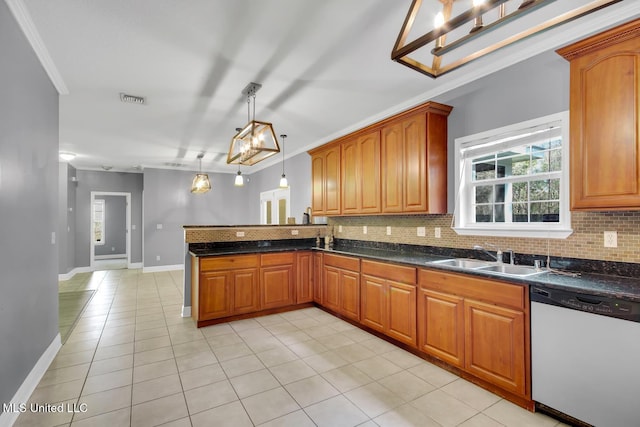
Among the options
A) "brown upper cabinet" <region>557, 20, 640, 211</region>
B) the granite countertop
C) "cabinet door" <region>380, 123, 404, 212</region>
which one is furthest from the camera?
"cabinet door" <region>380, 123, 404, 212</region>

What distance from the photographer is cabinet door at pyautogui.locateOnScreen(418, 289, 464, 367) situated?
8.43 ft

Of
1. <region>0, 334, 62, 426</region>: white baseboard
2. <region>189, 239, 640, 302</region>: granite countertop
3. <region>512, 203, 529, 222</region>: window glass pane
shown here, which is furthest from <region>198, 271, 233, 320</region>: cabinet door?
<region>512, 203, 529, 222</region>: window glass pane

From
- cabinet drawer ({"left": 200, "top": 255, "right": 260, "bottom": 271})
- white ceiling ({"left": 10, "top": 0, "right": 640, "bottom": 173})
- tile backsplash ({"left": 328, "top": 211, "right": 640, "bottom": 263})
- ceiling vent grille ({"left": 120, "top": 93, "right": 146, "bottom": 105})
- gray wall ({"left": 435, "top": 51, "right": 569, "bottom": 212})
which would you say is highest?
white ceiling ({"left": 10, "top": 0, "right": 640, "bottom": 173})

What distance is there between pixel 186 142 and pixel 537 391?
19.4 ft

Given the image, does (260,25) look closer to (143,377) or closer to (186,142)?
(143,377)

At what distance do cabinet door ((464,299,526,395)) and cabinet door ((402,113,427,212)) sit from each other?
120 cm

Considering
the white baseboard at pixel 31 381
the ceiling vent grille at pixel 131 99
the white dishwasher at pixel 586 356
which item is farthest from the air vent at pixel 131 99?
the white dishwasher at pixel 586 356

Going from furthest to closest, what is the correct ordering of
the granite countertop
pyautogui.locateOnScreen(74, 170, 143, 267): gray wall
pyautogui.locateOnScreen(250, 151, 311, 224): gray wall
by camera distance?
pyautogui.locateOnScreen(74, 170, 143, 267): gray wall, pyautogui.locateOnScreen(250, 151, 311, 224): gray wall, the granite countertop

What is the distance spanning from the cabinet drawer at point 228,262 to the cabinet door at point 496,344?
2.59 m

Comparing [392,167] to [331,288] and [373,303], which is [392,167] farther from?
[331,288]

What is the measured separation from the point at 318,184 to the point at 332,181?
1.26 feet

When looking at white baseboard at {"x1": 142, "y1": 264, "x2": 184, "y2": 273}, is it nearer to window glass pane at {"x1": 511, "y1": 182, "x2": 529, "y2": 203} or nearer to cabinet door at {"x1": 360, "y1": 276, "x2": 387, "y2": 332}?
cabinet door at {"x1": 360, "y1": 276, "x2": 387, "y2": 332}

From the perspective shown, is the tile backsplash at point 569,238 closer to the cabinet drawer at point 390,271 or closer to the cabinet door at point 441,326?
the cabinet drawer at point 390,271

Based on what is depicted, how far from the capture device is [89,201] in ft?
27.0
